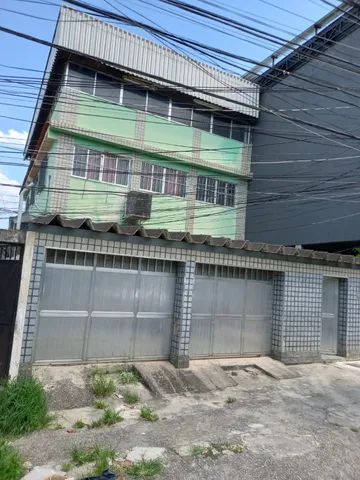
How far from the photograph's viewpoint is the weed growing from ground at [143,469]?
3939mm

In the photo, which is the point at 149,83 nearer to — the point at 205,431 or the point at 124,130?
the point at 124,130

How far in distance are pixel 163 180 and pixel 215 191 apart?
2.73 metres

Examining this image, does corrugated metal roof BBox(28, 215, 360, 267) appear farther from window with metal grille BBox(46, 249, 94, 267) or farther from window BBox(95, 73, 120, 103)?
window BBox(95, 73, 120, 103)

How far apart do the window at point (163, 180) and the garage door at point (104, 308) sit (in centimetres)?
818

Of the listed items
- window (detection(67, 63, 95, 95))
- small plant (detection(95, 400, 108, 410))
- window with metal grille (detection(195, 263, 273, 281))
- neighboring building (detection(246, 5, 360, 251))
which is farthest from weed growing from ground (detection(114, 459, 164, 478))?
window (detection(67, 63, 95, 95))

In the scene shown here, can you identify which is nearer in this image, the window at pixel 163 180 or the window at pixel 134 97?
the window at pixel 134 97

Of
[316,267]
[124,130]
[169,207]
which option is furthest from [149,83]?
[316,267]

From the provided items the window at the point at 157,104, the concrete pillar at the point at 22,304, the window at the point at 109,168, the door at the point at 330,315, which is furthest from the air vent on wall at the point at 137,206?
the concrete pillar at the point at 22,304

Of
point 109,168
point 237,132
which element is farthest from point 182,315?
point 237,132

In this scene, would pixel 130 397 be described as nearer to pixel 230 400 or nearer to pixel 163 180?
pixel 230 400

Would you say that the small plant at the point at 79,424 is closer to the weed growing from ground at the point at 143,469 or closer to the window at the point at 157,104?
the weed growing from ground at the point at 143,469

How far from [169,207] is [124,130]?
351cm

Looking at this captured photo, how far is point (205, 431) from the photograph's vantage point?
16.9ft

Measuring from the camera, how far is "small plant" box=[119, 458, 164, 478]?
3.94m
